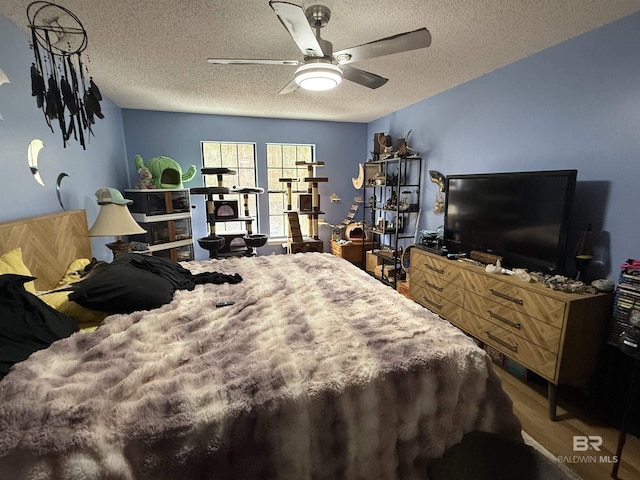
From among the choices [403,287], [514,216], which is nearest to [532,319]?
[514,216]

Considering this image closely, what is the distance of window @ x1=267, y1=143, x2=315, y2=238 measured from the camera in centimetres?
488

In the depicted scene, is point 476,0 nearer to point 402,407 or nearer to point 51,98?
point 402,407

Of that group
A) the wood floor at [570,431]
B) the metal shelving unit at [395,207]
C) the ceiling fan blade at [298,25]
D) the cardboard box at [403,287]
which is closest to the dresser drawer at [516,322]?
the wood floor at [570,431]

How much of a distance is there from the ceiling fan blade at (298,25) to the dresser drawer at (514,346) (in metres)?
2.19

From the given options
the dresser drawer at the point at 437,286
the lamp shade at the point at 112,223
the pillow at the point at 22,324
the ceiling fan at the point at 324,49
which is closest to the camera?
the pillow at the point at 22,324

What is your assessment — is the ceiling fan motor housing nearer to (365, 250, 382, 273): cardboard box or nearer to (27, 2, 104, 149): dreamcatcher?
(27, 2, 104, 149): dreamcatcher

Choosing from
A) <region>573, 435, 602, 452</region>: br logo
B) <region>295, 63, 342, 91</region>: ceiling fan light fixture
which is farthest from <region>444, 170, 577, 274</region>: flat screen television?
<region>295, 63, 342, 91</region>: ceiling fan light fixture

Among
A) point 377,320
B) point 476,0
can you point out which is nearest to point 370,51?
point 476,0

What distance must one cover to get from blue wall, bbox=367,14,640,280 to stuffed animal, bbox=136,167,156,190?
369cm

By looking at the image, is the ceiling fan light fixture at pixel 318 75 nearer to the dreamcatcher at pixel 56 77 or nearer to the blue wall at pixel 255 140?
the dreamcatcher at pixel 56 77

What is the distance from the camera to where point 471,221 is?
2725 millimetres

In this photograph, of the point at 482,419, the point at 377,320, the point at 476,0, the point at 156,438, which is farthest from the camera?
the point at 476,0

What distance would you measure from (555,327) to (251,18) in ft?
8.56

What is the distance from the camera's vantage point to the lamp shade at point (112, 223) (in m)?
2.33
